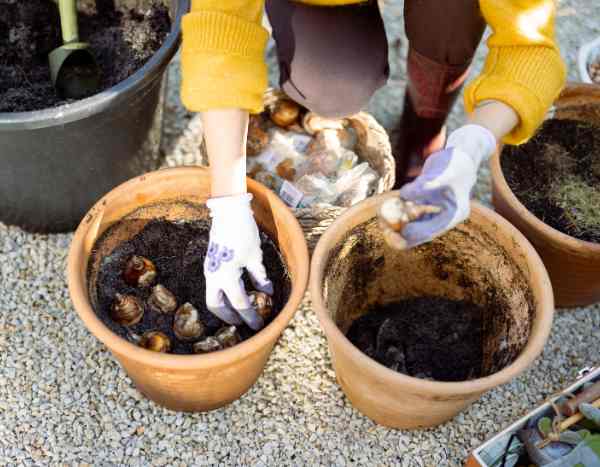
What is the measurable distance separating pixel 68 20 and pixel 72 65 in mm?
105

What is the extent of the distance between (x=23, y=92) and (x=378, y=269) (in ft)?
3.14

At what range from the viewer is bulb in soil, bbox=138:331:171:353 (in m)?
1.37

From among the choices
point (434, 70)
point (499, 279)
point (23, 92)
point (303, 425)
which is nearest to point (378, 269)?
point (499, 279)

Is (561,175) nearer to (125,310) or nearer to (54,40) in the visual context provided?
(125,310)

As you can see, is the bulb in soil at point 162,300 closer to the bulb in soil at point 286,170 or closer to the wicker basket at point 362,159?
the wicker basket at point 362,159

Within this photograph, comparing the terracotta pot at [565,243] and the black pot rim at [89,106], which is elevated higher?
the black pot rim at [89,106]

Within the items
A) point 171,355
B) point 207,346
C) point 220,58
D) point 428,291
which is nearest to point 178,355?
point 171,355

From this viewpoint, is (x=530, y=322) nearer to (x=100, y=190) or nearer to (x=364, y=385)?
(x=364, y=385)

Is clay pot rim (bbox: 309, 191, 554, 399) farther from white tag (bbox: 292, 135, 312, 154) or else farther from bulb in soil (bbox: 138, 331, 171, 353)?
white tag (bbox: 292, 135, 312, 154)

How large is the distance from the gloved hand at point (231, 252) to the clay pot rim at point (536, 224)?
Answer: 596 millimetres

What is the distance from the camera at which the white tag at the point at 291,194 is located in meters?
1.65

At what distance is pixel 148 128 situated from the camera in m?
1.73

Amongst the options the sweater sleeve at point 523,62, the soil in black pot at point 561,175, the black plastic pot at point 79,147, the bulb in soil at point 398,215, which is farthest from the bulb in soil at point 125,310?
the soil in black pot at point 561,175

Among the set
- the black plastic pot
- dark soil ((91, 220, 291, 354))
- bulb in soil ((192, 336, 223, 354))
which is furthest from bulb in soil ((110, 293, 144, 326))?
the black plastic pot
